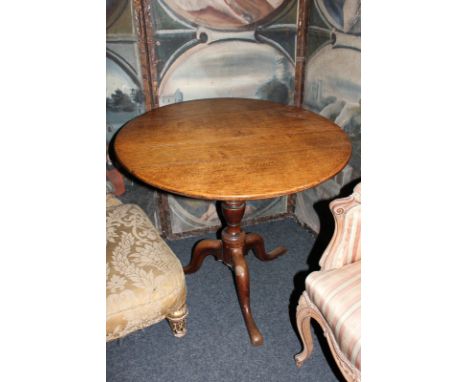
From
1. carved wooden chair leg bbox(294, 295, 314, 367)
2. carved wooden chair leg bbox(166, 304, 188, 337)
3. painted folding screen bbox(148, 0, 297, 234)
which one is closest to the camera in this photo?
carved wooden chair leg bbox(294, 295, 314, 367)

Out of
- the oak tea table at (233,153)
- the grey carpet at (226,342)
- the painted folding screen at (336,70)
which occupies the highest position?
the painted folding screen at (336,70)

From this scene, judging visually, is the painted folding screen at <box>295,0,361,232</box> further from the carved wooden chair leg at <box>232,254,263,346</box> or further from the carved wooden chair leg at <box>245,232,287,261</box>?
the carved wooden chair leg at <box>232,254,263,346</box>

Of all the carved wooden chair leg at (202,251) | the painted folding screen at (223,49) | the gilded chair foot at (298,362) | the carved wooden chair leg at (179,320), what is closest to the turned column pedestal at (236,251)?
the carved wooden chair leg at (202,251)

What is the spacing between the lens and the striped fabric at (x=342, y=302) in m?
1.33

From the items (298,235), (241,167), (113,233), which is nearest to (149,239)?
(113,233)

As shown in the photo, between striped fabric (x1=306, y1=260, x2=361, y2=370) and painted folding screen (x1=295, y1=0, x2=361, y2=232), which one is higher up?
painted folding screen (x1=295, y1=0, x2=361, y2=232)

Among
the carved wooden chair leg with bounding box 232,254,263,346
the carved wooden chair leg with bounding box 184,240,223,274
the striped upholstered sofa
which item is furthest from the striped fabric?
the carved wooden chair leg with bounding box 184,240,223,274

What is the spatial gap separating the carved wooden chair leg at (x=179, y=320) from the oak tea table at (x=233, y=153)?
361 millimetres

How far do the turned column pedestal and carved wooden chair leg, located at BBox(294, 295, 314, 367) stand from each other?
0.74 ft

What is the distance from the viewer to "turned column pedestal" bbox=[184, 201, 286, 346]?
6.46ft

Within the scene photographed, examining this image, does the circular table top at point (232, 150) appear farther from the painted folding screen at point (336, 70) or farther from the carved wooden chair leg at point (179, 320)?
the carved wooden chair leg at point (179, 320)

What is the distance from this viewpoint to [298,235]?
282 cm
